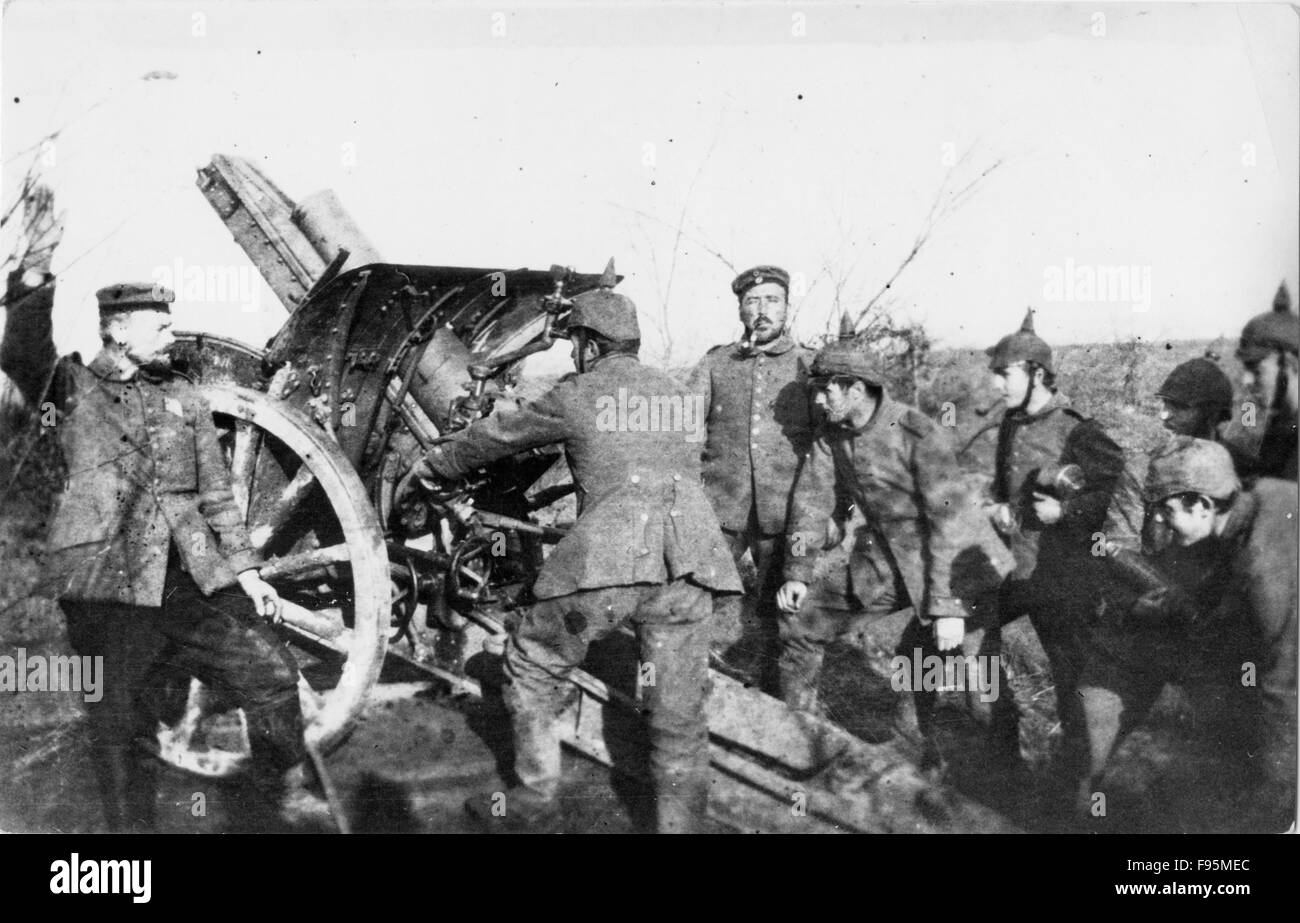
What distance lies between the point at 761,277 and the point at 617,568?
1126mm

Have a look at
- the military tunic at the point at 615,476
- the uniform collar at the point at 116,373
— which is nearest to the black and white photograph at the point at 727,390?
the uniform collar at the point at 116,373

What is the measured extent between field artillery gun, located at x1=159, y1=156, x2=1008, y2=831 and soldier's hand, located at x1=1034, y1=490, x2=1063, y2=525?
953 mm

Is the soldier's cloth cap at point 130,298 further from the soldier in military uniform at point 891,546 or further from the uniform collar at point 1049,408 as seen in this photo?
the uniform collar at point 1049,408

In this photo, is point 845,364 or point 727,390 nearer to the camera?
point 845,364

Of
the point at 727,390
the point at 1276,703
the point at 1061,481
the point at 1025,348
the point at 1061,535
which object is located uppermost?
the point at 1025,348

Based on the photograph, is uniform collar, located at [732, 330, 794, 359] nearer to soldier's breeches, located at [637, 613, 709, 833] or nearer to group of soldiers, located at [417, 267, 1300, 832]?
group of soldiers, located at [417, 267, 1300, 832]

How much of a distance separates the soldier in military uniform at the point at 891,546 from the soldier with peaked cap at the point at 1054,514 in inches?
4.6

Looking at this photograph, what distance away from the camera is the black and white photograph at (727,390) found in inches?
177

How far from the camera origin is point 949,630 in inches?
176

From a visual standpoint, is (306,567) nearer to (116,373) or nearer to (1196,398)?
(116,373)

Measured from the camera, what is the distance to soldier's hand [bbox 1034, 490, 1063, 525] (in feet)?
14.8

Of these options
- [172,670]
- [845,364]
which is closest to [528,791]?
[172,670]

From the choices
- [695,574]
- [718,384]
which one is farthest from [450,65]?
[695,574]
